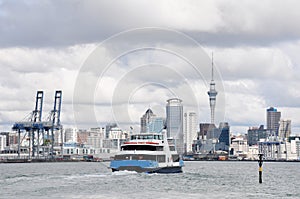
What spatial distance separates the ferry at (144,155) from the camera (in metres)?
105

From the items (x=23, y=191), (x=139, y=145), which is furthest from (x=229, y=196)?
(x=139, y=145)

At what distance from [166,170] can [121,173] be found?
1145 cm

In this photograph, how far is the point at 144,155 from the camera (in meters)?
106

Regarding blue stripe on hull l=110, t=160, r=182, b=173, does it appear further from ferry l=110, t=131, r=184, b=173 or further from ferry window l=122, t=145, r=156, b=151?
ferry window l=122, t=145, r=156, b=151

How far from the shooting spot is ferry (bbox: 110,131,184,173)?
105062mm

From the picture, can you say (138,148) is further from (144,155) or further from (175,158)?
(175,158)

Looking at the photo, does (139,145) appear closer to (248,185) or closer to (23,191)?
(248,185)

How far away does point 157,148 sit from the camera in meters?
110

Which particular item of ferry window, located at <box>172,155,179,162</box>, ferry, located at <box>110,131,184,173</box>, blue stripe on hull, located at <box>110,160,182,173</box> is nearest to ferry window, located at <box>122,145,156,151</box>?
ferry, located at <box>110,131,184,173</box>

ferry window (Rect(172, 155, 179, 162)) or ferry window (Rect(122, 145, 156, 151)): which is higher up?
ferry window (Rect(122, 145, 156, 151))

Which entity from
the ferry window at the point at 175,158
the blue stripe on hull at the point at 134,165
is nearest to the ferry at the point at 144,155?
the blue stripe on hull at the point at 134,165

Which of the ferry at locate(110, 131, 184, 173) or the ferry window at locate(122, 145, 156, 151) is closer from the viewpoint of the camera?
the ferry at locate(110, 131, 184, 173)

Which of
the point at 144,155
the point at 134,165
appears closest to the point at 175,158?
the point at 144,155

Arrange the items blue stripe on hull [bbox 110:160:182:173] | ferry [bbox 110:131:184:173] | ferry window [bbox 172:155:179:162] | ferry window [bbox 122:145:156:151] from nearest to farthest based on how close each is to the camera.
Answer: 1. blue stripe on hull [bbox 110:160:182:173]
2. ferry [bbox 110:131:184:173]
3. ferry window [bbox 122:145:156:151]
4. ferry window [bbox 172:155:179:162]
